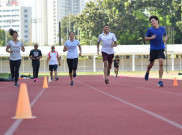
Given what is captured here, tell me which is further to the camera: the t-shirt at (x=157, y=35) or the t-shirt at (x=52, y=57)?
the t-shirt at (x=52, y=57)

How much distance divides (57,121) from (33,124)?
0.44 meters

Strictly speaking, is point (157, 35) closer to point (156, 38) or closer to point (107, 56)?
point (156, 38)

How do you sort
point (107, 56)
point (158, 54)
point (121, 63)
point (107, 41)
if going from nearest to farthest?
point (158, 54) → point (107, 41) → point (107, 56) → point (121, 63)

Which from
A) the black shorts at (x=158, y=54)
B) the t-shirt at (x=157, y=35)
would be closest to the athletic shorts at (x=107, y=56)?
Result: the black shorts at (x=158, y=54)

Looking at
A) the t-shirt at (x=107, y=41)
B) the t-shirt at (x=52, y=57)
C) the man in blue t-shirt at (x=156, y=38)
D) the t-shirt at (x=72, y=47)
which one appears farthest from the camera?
the t-shirt at (x=52, y=57)

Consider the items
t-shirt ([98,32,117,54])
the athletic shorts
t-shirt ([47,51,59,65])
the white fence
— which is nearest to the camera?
t-shirt ([98,32,117,54])

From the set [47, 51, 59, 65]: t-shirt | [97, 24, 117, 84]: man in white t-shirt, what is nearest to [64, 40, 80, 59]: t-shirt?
[97, 24, 117, 84]: man in white t-shirt

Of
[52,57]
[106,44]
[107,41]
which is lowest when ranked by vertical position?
[52,57]

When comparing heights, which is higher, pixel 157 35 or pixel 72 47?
pixel 157 35

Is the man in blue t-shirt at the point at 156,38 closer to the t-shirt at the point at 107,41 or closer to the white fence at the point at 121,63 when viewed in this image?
the t-shirt at the point at 107,41

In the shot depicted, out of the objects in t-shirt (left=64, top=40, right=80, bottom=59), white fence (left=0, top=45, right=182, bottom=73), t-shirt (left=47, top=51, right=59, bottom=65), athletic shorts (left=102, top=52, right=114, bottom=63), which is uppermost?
t-shirt (left=64, top=40, right=80, bottom=59)

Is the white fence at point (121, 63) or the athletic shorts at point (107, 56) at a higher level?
the athletic shorts at point (107, 56)

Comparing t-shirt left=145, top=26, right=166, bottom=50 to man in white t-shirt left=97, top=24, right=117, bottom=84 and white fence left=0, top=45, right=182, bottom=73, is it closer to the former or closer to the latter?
man in white t-shirt left=97, top=24, right=117, bottom=84

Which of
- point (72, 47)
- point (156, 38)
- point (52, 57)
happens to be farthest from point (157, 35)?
point (52, 57)
